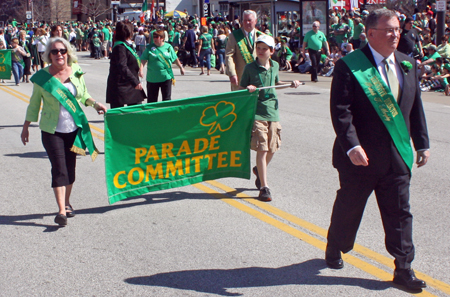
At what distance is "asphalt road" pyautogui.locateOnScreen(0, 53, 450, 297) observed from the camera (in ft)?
13.4

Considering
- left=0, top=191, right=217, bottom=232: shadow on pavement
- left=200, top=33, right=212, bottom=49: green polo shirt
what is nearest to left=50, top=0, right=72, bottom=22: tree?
left=200, top=33, right=212, bottom=49: green polo shirt

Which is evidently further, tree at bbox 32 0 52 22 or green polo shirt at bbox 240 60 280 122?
tree at bbox 32 0 52 22

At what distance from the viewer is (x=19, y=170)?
303 inches

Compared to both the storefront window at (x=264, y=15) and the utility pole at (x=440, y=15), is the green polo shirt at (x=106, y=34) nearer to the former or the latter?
the storefront window at (x=264, y=15)

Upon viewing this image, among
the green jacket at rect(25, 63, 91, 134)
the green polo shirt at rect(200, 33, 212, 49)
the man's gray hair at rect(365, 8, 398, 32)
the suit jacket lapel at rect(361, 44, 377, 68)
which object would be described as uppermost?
the green polo shirt at rect(200, 33, 212, 49)

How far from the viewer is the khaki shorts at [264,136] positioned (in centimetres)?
595

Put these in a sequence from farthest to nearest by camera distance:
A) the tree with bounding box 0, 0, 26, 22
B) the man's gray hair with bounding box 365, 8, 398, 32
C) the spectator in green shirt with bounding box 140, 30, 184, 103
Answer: the tree with bounding box 0, 0, 26, 22 < the spectator in green shirt with bounding box 140, 30, 184, 103 < the man's gray hair with bounding box 365, 8, 398, 32

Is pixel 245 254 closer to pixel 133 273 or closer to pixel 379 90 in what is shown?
pixel 133 273

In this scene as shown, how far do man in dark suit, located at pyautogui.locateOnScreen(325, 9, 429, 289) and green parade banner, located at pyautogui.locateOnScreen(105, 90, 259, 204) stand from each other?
1.99 m

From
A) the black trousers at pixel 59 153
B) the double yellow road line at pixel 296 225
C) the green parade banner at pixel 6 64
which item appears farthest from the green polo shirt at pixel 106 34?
the black trousers at pixel 59 153

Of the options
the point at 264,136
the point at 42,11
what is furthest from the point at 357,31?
the point at 42,11

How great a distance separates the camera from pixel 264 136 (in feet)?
19.6

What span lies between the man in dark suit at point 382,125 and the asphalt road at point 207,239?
481mm

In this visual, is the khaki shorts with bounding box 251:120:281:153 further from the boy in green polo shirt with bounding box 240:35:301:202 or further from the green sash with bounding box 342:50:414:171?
the green sash with bounding box 342:50:414:171
